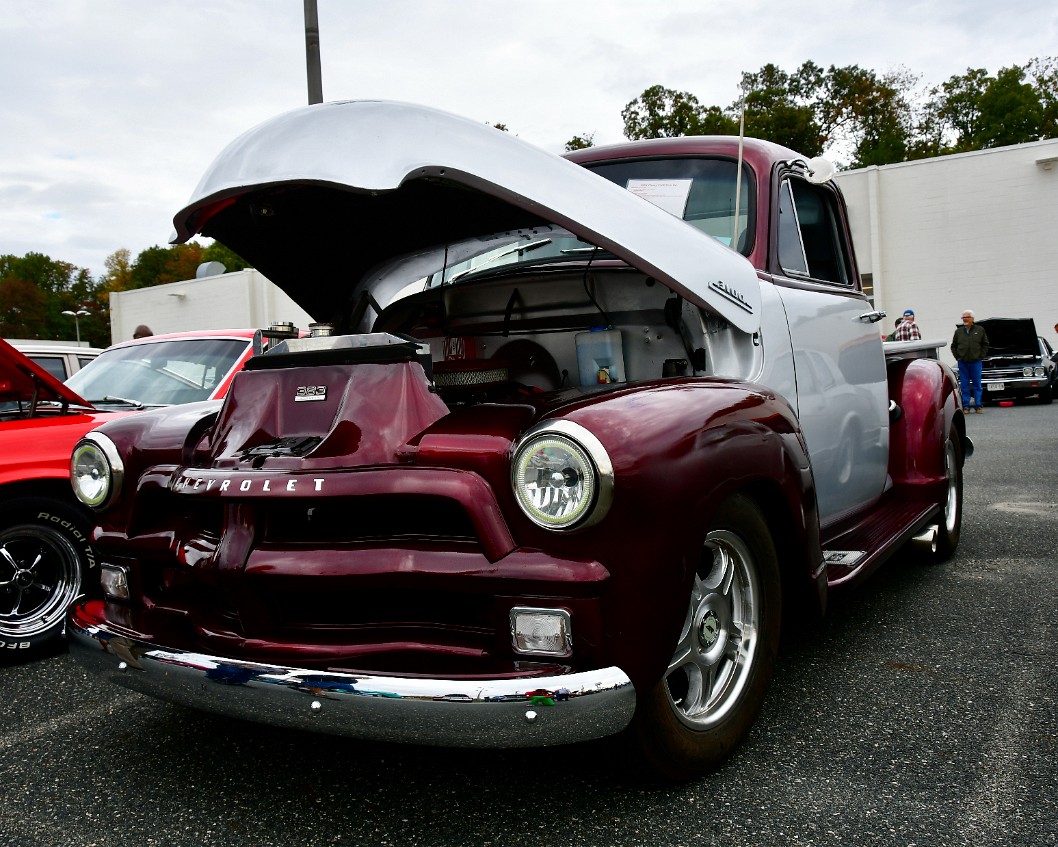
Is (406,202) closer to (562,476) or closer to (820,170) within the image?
(562,476)

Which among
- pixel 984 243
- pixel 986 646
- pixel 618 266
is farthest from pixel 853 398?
pixel 984 243

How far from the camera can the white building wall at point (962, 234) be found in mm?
22656

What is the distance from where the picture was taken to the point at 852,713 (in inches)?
111

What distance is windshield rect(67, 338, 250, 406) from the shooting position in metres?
5.11

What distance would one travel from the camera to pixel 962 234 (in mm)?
23469

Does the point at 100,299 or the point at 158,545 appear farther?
the point at 100,299

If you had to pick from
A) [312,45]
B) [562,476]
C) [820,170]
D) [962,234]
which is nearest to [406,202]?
[562,476]

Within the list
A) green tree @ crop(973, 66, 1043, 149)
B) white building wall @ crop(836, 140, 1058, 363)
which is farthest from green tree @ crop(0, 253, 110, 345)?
white building wall @ crop(836, 140, 1058, 363)

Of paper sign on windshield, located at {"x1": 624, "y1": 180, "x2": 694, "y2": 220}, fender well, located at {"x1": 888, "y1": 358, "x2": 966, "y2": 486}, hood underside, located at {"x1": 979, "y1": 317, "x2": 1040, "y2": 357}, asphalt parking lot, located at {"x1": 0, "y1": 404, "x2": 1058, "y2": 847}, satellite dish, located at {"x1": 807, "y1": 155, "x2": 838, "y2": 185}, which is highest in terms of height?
satellite dish, located at {"x1": 807, "y1": 155, "x2": 838, "y2": 185}

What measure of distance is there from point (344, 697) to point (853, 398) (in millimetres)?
2631

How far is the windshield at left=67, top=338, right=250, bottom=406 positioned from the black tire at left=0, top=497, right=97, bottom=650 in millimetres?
1334

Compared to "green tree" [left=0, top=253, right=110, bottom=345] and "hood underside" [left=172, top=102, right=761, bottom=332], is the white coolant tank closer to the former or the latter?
"hood underside" [left=172, top=102, right=761, bottom=332]

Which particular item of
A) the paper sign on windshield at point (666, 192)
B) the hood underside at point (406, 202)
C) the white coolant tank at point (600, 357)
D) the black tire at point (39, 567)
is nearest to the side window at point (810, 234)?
the paper sign on windshield at point (666, 192)

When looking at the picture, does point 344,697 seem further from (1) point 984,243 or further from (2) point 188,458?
(1) point 984,243
